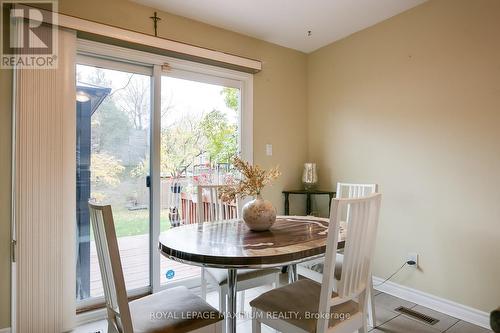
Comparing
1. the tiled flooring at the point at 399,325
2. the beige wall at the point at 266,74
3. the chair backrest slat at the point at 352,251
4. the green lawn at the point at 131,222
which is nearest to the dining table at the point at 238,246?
the chair backrest slat at the point at 352,251

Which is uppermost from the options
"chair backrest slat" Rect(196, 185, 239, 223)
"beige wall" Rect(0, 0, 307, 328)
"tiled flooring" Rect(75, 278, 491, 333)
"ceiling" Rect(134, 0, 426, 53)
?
"ceiling" Rect(134, 0, 426, 53)

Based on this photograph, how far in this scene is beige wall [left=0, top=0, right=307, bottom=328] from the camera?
91.5 inches

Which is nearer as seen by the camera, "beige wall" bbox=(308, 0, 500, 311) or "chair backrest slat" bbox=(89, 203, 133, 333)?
"chair backrest slat" bbox=(89, 203, 133, 333)

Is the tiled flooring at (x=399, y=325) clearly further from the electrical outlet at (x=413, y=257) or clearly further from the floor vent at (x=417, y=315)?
the electrical outlet at (x=413, y=257)

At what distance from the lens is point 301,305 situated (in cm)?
142

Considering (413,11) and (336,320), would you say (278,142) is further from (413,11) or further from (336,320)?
(336,320)

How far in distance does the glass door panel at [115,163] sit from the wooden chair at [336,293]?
4.70 ft

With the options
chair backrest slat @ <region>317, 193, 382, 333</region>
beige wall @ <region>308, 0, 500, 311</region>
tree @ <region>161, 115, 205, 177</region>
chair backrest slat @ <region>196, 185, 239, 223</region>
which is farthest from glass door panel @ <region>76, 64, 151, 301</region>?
Answer: beige wall @ <region>308, 0, 500, 311</region>

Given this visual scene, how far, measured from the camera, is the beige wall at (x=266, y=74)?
2324mm

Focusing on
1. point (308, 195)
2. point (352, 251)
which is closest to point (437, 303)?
point (308, 195)

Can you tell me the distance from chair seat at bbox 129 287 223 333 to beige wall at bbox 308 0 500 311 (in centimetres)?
189

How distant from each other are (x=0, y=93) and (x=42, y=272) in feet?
3.96

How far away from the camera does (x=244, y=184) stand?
5.72ft

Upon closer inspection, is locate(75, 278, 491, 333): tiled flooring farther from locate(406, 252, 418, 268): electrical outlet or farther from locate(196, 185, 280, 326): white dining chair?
locate(406, 252, 418, 268): electrical outlet
